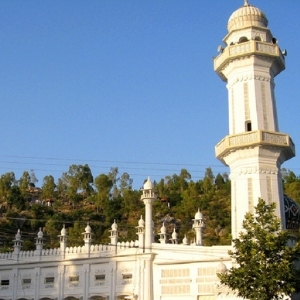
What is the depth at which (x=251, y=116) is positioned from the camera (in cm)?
2395

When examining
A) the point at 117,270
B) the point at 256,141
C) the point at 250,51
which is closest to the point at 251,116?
the point at 256,141

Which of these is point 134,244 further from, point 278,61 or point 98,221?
point 98,221

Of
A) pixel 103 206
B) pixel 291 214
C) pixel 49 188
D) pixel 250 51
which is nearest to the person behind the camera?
pixel 291 214

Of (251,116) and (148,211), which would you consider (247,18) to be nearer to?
(251,116)

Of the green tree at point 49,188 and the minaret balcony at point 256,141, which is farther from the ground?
the green tree at point 49,188

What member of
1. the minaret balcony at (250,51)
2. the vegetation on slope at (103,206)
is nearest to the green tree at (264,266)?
the minaret balcony at (250,51)

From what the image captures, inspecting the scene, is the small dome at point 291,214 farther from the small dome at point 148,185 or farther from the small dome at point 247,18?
the small dome at point 247,18

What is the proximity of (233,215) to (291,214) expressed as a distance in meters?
2.96

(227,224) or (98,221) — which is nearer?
(227,224)

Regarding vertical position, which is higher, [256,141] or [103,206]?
[103,206]

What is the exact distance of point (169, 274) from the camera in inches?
981

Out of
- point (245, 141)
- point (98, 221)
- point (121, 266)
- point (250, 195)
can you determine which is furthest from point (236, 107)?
point (98, 221)

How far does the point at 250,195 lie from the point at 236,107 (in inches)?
173

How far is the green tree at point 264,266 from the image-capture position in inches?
676
